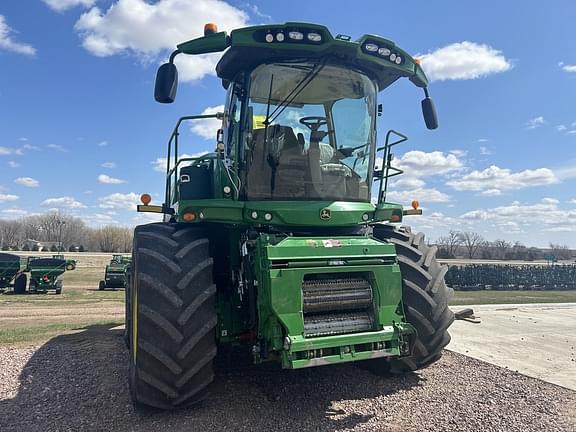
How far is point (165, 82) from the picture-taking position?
4.48 m

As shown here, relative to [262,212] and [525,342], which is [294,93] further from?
[525,342]

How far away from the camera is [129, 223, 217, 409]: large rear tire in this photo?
3803mm

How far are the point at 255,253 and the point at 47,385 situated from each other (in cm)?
292

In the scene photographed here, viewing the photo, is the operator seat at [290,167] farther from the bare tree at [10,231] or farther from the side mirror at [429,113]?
the bare tree at [10,231]

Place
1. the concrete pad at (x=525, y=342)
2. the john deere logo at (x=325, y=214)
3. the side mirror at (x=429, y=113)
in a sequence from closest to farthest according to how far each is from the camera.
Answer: the john deere logo at (x=325, y=214) → the side mirror at (x=429, y=113) → the concrete pad at (x=525, y=342)

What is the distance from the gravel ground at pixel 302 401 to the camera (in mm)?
3934

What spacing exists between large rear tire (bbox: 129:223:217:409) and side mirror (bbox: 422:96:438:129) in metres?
3.24

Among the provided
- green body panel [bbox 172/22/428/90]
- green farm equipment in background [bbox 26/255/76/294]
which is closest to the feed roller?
green body panel [bbox 172/22/428/90]

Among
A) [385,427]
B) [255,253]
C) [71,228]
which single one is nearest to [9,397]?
[255,253]

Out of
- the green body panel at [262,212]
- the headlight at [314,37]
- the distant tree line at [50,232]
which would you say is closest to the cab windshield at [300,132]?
the green body panel at [262,212]

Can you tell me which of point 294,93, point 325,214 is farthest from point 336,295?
point 294,93

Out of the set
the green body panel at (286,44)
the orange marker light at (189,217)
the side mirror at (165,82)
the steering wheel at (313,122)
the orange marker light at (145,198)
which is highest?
the green body panel at (286,44)

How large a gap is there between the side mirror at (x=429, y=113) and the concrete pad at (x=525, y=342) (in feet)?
10.5

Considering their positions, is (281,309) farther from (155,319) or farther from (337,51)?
(337,51)
